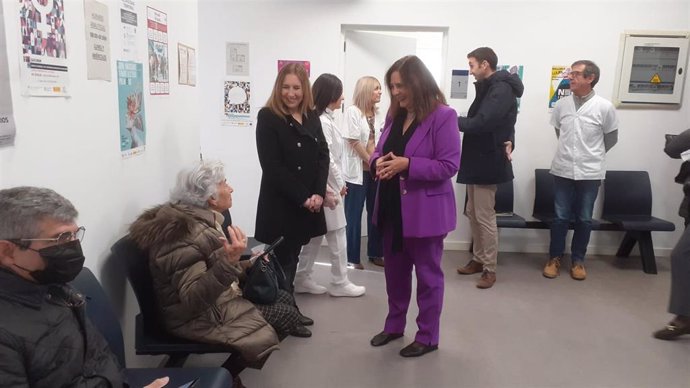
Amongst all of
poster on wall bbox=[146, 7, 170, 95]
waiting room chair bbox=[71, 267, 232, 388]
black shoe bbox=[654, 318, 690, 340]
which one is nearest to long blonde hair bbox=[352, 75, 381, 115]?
poster on wall bbox=[146, 7, 170, 95]

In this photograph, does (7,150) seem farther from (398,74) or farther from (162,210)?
(398,74)

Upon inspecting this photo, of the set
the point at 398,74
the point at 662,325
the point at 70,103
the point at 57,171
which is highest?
the point at 398,74

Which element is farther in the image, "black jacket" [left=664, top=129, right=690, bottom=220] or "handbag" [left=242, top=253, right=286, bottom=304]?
"black jacket" [left=664, top=129, right=690, bottom=220]

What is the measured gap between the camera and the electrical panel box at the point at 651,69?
4.28 meters

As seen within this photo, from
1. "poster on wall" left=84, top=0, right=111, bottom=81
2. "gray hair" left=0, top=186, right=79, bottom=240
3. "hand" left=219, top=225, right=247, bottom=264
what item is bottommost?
"hand" left=219, top=225, right=247, bottom=264

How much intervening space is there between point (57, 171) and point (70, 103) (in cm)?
23

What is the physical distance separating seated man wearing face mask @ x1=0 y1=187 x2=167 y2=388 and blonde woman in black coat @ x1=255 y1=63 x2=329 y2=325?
53.8 inches

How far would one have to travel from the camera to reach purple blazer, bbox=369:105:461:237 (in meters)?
2.32

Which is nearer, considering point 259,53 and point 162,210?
point 162,210

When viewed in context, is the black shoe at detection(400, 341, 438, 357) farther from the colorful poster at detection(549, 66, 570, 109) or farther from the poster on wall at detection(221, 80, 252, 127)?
the colorful poster at detection(549, 66, 570, 109)

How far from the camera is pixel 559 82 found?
4359 millimetres

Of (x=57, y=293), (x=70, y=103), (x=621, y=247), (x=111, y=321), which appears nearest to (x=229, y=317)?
(x=111, y=321)

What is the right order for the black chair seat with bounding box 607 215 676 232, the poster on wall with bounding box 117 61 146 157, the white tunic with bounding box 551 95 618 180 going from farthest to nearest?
the black chair seat with bounding box 607 215 676 232
the white tunic with bounding box 551 95 618 180
the poster on wall with bounding box 117 61 146 157

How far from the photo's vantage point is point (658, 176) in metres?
4.52
